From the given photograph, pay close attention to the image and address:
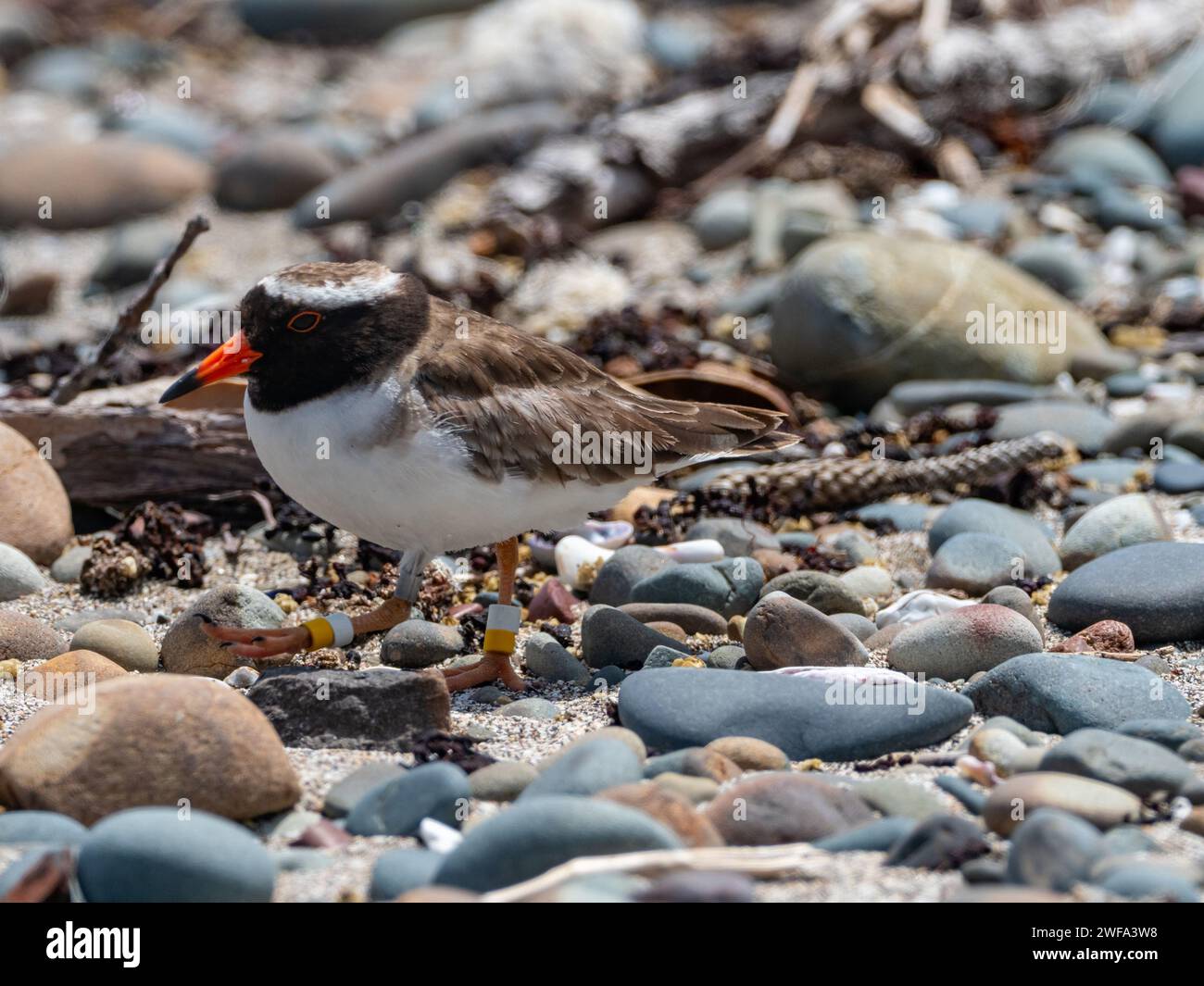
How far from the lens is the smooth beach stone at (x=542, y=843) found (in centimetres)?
359

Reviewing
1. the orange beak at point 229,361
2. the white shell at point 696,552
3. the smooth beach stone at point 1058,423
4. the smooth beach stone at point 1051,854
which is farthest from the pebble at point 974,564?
the orange beak at point 229,361

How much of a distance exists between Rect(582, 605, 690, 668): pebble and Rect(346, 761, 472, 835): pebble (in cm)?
145

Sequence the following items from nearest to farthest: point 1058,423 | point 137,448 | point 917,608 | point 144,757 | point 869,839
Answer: point 869,839 → point 144,757 → point 917,608 → point 137,448 → point 1058,423

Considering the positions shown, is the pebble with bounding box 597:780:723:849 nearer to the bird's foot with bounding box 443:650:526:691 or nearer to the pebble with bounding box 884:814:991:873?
the pebble with bounding box 884:814:991:873

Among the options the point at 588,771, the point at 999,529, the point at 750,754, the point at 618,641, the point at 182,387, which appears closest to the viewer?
the point at 588,771

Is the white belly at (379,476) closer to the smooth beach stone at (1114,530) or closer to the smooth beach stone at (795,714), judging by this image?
the smooth beach stone at (795,714)

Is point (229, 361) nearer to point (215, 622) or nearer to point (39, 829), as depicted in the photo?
point (215, 622)

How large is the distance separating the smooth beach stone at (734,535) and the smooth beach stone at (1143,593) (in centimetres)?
140

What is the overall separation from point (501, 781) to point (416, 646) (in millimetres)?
1332

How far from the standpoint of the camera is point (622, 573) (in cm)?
612

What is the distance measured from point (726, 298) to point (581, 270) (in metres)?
1.05

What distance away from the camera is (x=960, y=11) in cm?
1254

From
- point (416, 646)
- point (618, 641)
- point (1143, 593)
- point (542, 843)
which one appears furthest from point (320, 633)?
point (1143, 593)
